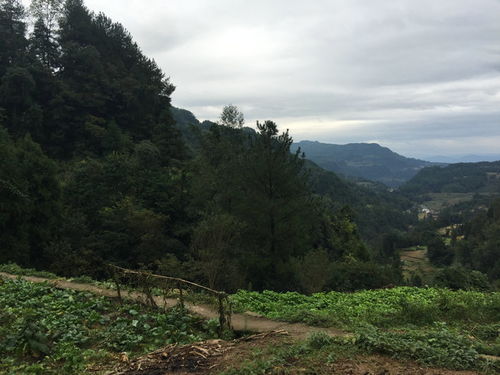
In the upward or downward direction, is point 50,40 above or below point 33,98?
above

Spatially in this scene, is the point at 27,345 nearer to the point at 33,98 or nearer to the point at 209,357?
the point at 209,357

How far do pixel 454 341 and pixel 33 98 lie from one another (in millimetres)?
35617

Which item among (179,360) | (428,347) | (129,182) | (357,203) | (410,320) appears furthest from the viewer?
(357,203)

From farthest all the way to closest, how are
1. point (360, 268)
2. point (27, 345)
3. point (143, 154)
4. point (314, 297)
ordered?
1. point (143, 154)
2. point (360, 268)
3. point (314, 297)
4. point (27, 345)

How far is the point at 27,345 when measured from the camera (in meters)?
5.37

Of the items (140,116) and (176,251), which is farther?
(140,116)

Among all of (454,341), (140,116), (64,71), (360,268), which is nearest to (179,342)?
(454,341)

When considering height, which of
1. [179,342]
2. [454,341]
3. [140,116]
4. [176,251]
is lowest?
[176,251]

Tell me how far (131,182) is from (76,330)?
1794cm

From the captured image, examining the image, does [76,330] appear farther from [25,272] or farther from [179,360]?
[25,272]

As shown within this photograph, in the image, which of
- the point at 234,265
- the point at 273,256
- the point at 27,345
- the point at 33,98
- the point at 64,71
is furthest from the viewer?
the point at 64,71

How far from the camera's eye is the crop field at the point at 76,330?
5.12 meters

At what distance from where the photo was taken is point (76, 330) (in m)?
6.23

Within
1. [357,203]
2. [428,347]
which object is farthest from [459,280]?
[357,203]
